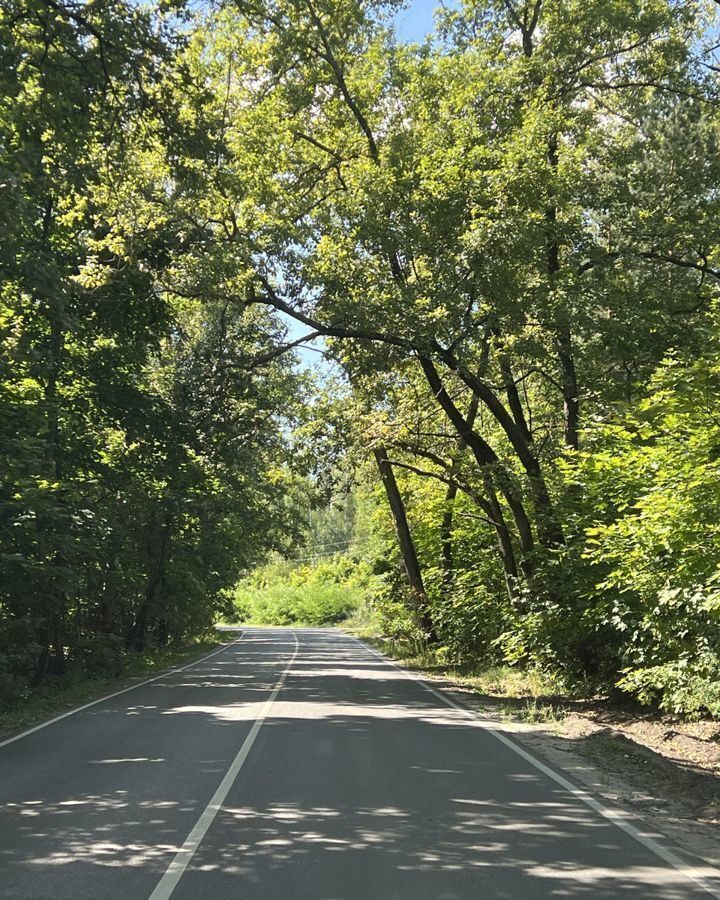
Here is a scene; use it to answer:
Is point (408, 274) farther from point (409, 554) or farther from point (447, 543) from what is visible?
point (409, 554)

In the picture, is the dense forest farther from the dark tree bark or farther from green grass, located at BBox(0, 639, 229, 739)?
the dark tree bark

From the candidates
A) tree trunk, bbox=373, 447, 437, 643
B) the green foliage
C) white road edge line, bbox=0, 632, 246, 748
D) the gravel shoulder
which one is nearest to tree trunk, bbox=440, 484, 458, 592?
tree trunk, bbox=373, 447, 437, 643

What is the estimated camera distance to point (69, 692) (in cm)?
1711

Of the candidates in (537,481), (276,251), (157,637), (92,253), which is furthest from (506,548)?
(157,637)

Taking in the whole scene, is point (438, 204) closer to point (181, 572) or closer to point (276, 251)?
point (276, 251)

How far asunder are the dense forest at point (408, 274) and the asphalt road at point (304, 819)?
399 cm

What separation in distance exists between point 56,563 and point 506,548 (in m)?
10.6

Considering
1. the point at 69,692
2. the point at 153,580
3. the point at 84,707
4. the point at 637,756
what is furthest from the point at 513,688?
the point at 153,580

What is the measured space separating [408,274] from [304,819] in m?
12.1

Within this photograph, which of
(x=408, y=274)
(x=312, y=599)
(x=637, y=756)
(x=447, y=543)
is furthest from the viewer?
(x=312, y=599)

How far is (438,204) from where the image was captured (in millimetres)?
14297

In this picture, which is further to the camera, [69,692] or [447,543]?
[447,543]

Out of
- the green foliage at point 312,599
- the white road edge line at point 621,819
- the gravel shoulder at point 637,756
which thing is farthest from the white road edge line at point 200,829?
the green foliage at point 312,599

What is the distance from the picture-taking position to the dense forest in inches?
444
